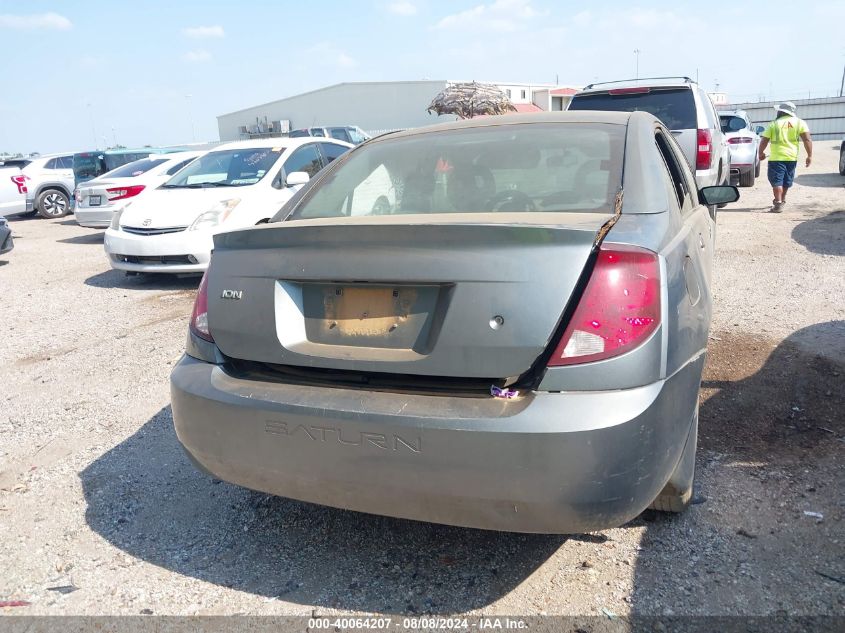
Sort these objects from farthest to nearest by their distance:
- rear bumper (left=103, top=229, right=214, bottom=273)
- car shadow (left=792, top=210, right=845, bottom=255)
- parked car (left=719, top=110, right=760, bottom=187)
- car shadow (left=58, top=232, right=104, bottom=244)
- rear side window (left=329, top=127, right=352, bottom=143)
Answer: rear side window (left=329, top=127, right=352, bottom=143) → parked car (left=719, top=110, right=760, bottom=187) → car shadow (left=58, top=232, right=104, bottom=244) → car shadow (left=792, top=210, right=845, bottom=255) → rear bumper (left=103, top=229, right=214, bottom=273)

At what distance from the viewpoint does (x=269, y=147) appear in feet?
29.0

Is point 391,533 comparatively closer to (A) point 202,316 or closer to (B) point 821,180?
(A) point 202,316

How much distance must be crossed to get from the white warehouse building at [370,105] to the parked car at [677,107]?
3006cm

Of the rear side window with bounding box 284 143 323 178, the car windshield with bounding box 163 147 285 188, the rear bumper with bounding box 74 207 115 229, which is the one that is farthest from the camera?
the rear bumper with bounding box 74 207 115 229

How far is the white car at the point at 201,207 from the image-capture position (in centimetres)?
767

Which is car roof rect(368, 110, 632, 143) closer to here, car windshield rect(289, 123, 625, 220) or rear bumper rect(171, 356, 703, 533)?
car windshield rect(289, 123, 625, 220)

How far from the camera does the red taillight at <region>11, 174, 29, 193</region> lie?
54.4 feet

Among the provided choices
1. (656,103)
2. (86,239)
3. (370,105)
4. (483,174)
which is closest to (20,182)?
(86,239)

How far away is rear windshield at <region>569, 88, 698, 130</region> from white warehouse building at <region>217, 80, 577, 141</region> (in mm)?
30070

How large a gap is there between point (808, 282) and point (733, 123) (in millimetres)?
8195

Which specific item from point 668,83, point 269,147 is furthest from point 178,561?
point 668,83

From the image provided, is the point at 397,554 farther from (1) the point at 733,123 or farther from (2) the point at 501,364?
(1) the point at 733,123

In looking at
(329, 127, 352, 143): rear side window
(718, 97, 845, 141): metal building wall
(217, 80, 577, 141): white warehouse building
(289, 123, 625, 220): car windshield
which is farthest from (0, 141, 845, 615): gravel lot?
(718, 97, 845, 141): metal building wall

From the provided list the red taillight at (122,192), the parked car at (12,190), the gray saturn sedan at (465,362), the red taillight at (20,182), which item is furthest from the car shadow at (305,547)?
the red taillight at (20,182)
